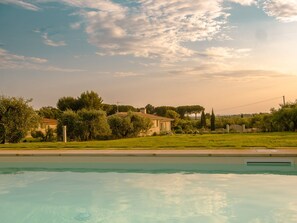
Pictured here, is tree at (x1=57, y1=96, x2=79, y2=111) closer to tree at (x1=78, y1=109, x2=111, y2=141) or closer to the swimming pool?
tree at (x1=78, y1=109, x2=111, y2=141)

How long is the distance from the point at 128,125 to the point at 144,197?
56.6ft

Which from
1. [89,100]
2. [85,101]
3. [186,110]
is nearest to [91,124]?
[89,100]

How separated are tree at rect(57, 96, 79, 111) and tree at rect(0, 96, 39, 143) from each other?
24319 millimetres

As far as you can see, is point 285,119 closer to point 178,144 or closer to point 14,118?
point 178,144

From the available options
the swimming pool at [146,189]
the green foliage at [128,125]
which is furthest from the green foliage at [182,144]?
the green foliage at [128,125]

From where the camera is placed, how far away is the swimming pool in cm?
571

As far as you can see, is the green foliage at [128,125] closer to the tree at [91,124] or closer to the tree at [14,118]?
the tree at [91,124]

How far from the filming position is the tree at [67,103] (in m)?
42.2

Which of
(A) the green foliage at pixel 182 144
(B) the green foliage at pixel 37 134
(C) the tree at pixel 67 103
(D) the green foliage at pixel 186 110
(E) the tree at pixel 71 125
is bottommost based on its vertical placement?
(A) the green foliage at pixel 182 144

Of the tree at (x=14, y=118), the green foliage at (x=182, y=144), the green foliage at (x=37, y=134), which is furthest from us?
the green foliage at (x=37, y=134)

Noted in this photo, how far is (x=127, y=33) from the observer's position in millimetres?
15836

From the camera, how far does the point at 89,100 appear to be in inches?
1624

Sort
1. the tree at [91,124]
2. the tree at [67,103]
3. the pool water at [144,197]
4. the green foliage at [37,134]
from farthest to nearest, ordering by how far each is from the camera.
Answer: the tree at [67,103] < the green foliage at [37,134] < the tree at [91,124] < the pool water at [144,197]

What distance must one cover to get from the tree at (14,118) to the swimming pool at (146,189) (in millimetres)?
7663
